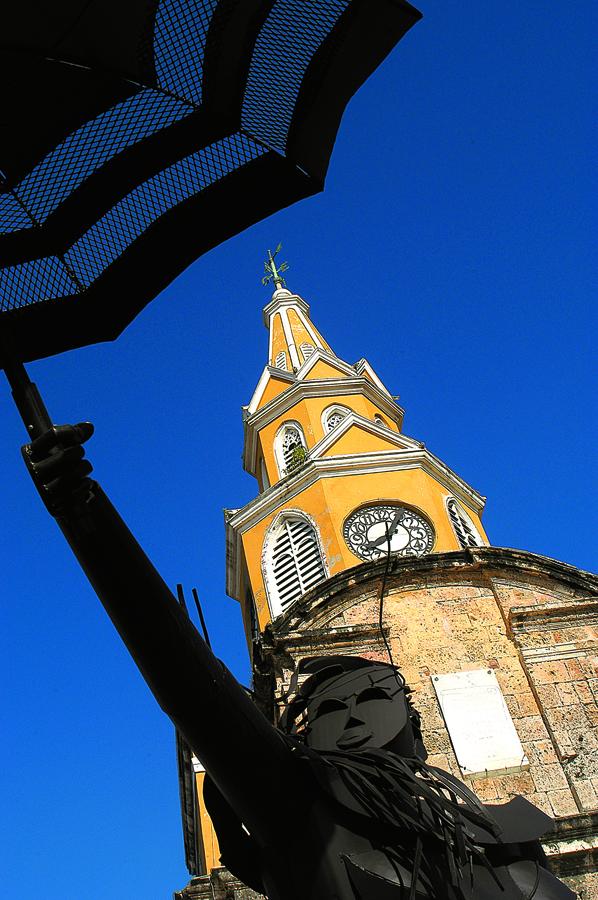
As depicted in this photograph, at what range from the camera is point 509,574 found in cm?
1573

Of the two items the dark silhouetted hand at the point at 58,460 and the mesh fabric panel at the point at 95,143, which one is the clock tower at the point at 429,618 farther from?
the mesh fabric panel at the point at 95,143

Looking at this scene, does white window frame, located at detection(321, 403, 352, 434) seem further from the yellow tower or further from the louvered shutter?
the louvered shutter

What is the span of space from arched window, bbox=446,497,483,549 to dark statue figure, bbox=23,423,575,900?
15882mm

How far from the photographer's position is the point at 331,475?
68.6 feet

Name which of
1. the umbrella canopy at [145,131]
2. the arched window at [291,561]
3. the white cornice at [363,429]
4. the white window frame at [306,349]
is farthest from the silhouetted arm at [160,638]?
the white window frame at [306,349]

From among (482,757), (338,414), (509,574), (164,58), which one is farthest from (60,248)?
(338,414)

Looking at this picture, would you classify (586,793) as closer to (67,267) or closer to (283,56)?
(67,267)

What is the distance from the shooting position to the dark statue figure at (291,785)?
3.53 meters

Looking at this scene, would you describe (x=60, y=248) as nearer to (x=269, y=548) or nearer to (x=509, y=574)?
(x=509, y=574)

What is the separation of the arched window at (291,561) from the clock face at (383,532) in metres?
0.83

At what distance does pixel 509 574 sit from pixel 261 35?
1336 cm

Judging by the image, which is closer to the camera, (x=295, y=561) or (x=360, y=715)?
(x=360, y=715)

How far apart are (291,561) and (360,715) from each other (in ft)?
49.8

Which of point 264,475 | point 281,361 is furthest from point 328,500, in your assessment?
point 281,361
